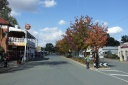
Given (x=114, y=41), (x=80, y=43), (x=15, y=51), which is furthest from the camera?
(x=114, y=41)

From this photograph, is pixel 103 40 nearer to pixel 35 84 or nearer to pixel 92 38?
pixel 92 38

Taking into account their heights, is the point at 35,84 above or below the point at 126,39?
below

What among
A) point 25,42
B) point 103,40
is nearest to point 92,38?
point 103,40

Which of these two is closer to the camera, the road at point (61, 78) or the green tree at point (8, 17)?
the road at point (61, 78)

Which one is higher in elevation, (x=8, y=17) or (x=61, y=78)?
(x=8, y=17)

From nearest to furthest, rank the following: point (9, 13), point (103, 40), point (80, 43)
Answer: point (103, 40)
point (80, 43)
point (9, 13)

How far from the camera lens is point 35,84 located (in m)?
15.6

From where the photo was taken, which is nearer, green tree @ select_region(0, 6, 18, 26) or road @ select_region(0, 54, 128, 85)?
road @ select_region(0, 54, 128, 85)

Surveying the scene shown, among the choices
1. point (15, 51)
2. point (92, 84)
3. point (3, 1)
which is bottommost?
point (92, 84)

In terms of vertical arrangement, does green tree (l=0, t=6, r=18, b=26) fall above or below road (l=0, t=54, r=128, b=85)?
above

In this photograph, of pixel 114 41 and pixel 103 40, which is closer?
pixel 103 40

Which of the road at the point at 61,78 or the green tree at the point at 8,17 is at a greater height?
the green tree at the point at 8,17

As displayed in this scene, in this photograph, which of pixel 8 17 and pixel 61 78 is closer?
pixel 61 78

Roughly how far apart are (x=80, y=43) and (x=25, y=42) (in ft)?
38.7
